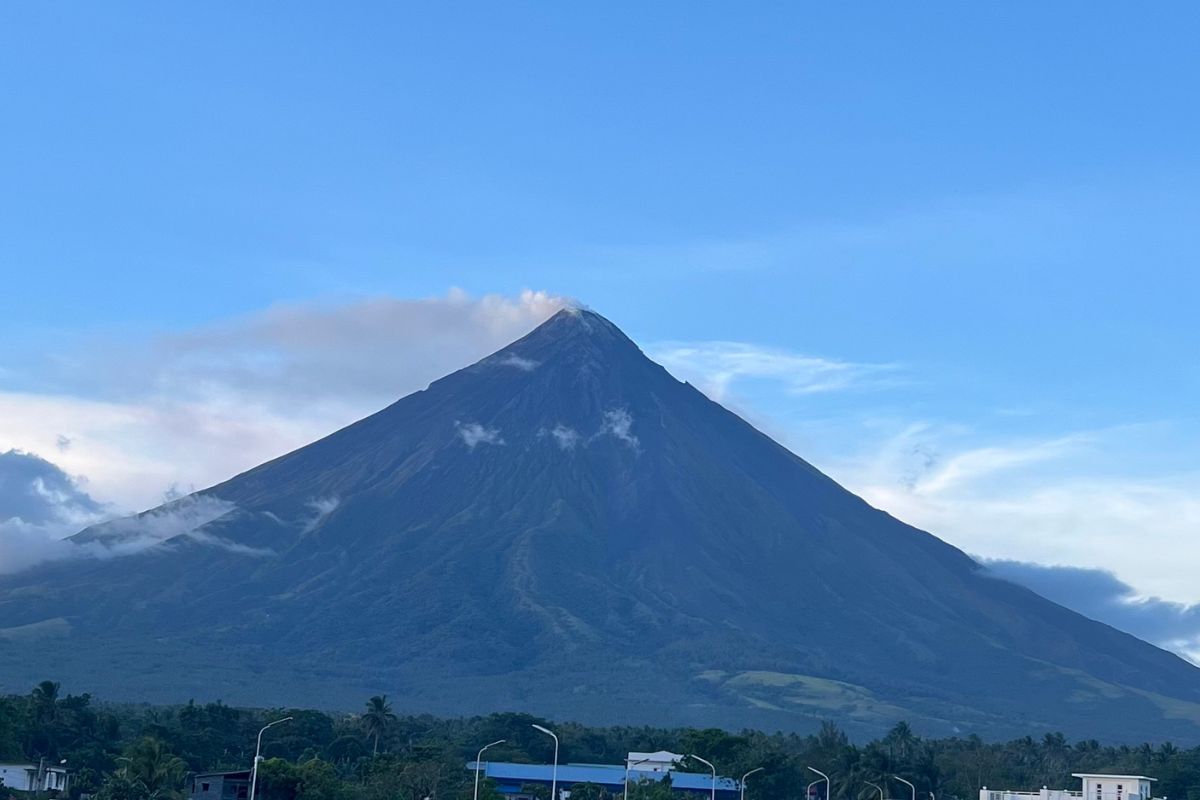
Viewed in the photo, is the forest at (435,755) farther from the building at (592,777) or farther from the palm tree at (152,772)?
the building at (592,777)

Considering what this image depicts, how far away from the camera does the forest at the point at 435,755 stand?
10444cm

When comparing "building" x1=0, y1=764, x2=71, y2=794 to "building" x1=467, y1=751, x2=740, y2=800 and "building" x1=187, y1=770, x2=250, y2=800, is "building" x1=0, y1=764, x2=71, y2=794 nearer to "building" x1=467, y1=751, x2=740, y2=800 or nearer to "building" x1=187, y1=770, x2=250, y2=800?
"building" x1=187, y1=770, x2=250, y2=800

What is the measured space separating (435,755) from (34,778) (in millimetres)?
23856

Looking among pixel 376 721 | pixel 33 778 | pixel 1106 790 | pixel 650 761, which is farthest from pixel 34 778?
pixel 1106 790

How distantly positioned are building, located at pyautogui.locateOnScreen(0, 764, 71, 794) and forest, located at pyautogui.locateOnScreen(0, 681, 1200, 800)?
1.21 m

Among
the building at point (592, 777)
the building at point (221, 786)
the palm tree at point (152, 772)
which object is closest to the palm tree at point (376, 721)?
the building at point (592, 777)

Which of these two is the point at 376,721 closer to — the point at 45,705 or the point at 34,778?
the point at 45,705

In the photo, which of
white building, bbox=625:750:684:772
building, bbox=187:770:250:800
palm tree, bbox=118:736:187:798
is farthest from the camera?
white building, bbox=625:750:684:772

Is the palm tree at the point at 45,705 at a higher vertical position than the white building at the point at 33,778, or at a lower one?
higher

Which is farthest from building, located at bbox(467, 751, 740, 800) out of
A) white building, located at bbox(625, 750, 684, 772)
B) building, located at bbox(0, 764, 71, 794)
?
building, located at bbox(0, 764, 71, 794)

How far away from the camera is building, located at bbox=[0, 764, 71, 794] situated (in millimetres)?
107188

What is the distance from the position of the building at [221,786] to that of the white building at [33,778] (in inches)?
502

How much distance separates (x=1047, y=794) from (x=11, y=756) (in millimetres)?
60683

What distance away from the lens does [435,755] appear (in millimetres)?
116812
